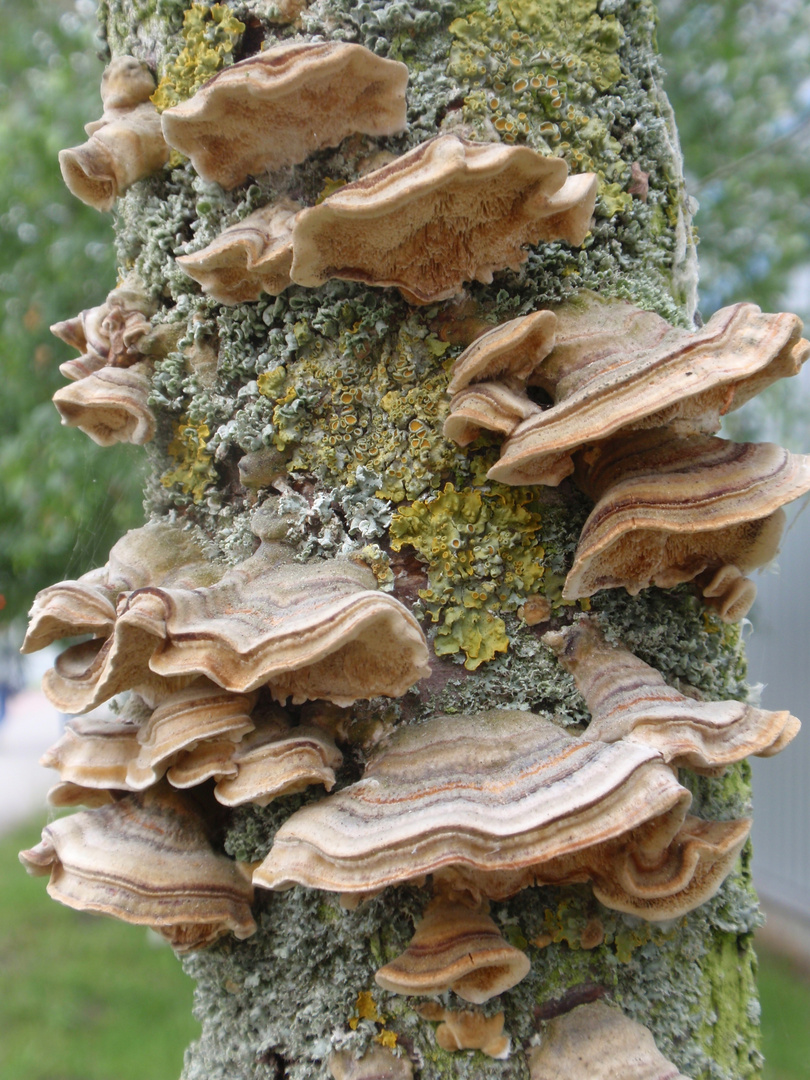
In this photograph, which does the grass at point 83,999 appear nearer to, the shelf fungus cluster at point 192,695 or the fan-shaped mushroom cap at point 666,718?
the shelf fungus cluster at point 192,695

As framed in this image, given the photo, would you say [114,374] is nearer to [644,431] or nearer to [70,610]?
[70,610]

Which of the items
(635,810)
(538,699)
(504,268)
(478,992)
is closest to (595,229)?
(504,268)

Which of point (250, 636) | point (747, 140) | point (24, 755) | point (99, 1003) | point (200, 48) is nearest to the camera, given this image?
point (250, 636)

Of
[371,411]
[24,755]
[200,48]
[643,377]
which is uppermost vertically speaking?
[200,48]

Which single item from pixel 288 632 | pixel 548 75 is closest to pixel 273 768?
pixel 288 632

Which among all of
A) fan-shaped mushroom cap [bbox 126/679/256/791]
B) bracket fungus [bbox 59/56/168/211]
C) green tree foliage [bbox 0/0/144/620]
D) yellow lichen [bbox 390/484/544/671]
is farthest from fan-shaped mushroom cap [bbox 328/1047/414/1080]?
green tree foliage [bbox 0/0/144/620]

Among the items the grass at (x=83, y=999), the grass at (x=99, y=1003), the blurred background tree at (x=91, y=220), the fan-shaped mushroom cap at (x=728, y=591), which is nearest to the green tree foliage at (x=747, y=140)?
the blurred background tree at (x=91, y=220)
